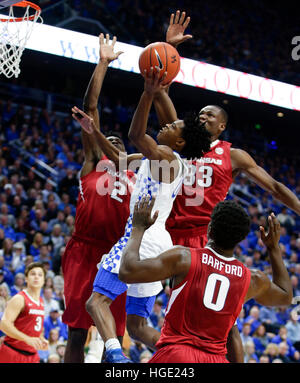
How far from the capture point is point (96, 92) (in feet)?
13.6

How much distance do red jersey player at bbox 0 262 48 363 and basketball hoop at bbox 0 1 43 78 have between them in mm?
2164

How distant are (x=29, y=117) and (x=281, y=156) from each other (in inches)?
334

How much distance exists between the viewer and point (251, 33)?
18281 mm

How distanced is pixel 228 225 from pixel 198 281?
0.33 metres

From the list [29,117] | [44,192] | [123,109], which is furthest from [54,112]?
[44,192]

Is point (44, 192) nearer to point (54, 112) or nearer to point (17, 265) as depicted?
point (17, 265)

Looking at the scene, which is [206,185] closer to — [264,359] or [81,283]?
[81,283]

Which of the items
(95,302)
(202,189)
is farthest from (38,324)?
(202,189)

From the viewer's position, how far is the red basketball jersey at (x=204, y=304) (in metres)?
2.82

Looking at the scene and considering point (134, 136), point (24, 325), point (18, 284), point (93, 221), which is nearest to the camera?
point (134, 136)

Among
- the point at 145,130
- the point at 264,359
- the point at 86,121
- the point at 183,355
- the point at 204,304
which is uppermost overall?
the point at 86,121

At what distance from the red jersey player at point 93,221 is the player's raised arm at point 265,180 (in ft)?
2.91

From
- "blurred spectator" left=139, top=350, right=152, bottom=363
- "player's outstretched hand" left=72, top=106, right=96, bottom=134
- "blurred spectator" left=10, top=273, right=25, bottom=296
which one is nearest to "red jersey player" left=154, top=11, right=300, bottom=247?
"player's outstretched hand" left=72, top=106, right=96, bottom=134

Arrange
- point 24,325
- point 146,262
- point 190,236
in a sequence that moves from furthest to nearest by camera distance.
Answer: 1. point 24,325
2. point 190,236
3. point 146,262
